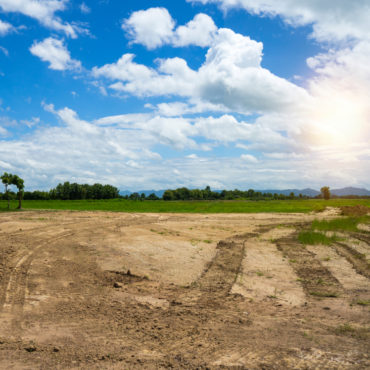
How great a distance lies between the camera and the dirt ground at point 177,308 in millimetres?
5652

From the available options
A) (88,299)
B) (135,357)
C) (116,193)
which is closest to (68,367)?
(135,357)

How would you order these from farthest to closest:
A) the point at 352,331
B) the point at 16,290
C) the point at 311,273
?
1. the point at 311,273
2. the point at 16,290
3. the point at 352,331

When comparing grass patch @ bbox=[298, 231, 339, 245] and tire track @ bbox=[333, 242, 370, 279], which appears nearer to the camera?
tire track @ bbox=[333, 242, 370, 279]

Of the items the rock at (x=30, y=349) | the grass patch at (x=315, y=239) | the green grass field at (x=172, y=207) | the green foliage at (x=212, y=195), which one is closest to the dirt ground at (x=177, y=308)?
the rock at (x=30, y=349)

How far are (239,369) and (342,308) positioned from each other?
469cm

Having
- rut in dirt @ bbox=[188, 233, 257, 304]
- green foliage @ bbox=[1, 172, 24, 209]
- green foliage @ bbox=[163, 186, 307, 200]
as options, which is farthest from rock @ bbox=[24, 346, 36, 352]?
green foliage @ bbox=[163, 186, 307, 200]

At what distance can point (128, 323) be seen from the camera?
718 cm

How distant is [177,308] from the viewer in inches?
322

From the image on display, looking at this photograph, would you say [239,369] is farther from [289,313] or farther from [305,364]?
[289,313]

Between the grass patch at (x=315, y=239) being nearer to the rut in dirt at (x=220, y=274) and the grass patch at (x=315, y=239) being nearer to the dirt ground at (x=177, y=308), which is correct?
the dirt ground at (x=177, y=308)

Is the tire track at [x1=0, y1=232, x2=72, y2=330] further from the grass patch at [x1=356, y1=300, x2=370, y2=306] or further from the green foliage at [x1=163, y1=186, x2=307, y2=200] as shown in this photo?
the green foliage at [x1=163, y1=186, x2=307, y2=200]

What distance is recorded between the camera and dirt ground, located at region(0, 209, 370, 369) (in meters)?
5.65

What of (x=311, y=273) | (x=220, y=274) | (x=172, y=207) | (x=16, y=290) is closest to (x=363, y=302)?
(x=311, y=273)

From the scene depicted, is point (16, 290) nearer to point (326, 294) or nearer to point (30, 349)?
point (30, 349)
